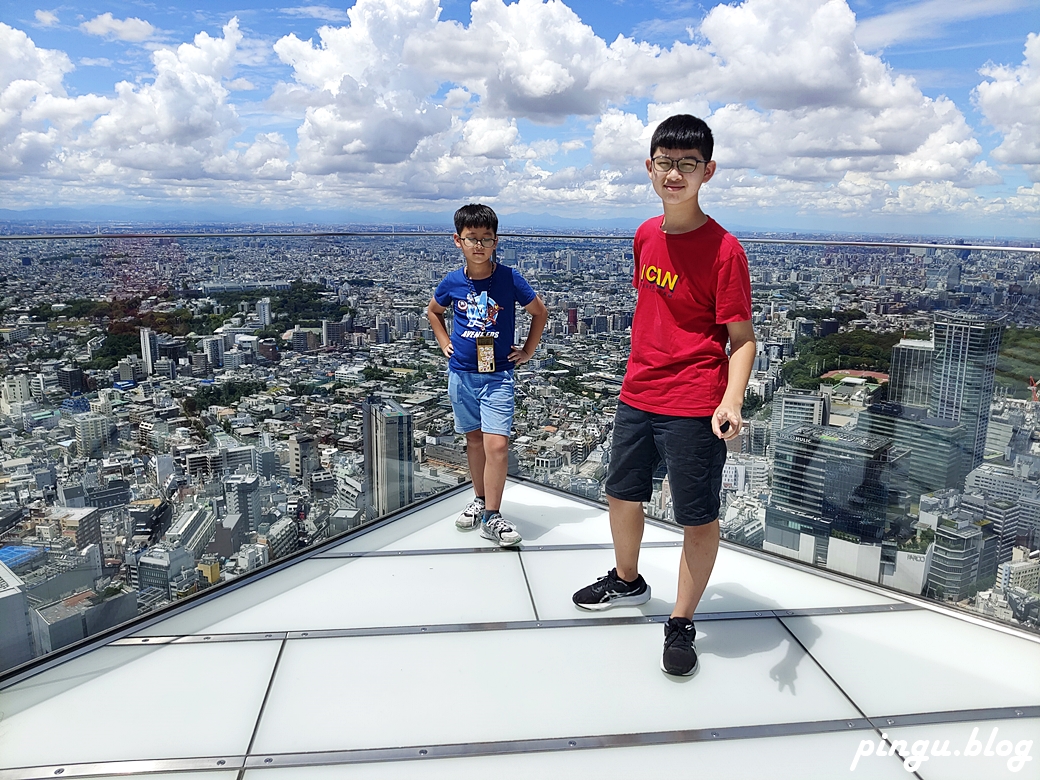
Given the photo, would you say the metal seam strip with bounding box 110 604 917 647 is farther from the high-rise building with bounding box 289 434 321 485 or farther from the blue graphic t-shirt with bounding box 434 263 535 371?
the blue graphic t-shirt with bounding box 434 263 535 371

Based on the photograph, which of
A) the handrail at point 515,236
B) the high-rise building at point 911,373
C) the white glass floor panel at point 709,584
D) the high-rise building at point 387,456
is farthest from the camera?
the high-rise building at point 387,456

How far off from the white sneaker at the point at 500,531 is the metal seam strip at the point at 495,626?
0.52m

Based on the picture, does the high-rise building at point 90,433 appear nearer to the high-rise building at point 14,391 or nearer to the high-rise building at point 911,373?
the high-rise building at point 14,391

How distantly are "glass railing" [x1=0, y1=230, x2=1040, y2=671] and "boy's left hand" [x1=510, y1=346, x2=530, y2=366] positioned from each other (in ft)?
0.43

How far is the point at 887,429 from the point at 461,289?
1.63 metres

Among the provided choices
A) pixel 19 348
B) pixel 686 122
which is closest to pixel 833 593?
pixel 686 122

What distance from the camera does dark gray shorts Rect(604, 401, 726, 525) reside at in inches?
70.8

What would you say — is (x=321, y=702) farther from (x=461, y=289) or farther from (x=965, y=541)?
(x=965, y=541)

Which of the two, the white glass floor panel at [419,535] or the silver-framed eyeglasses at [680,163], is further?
the white glass floor panel at [419,535]

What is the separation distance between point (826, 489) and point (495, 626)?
4.33 ft

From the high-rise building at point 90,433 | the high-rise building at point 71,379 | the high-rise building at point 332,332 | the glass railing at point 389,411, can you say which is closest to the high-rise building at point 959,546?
the glass railing at point 389,411

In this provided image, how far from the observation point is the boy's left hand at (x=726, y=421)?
1.69 m

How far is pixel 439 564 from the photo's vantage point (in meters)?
2.48

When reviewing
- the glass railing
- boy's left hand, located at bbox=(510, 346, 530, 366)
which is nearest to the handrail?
the glass railing
